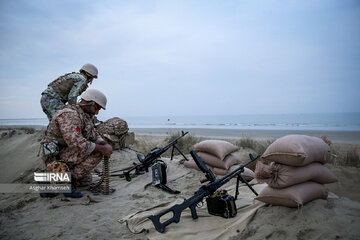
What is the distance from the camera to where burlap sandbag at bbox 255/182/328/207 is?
2.70 meters

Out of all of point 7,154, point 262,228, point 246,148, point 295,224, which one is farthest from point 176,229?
point 7,154

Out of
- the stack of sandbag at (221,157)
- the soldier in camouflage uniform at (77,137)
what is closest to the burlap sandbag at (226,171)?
the stack of sandbag at (221,157)

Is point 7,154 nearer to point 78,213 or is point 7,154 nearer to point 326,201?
point 78,213

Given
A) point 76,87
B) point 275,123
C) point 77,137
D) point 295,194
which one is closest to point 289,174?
point 295,194

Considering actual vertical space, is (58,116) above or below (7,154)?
above

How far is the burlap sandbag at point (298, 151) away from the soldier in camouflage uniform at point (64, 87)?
3.98m

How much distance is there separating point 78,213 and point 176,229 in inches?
57.8

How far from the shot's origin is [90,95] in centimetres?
412

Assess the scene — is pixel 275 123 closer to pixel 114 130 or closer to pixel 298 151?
pixel 114 130

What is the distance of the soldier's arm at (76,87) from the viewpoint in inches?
202

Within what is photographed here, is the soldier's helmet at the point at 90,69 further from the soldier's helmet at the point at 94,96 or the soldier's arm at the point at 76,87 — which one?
the soldier's helmet at the point at 94,96

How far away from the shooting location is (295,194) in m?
2.69

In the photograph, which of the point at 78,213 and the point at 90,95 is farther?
the point at 90,95

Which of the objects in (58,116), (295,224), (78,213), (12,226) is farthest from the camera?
(58,116)
